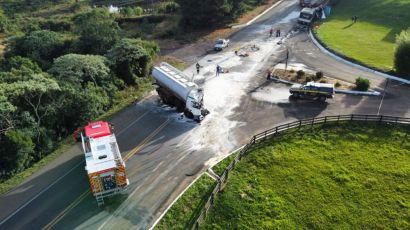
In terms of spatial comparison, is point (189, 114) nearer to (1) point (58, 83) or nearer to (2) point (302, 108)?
(2) point (302, 108)

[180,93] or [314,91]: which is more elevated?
[180,93]

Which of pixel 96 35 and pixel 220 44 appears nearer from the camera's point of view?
pixel 96 35

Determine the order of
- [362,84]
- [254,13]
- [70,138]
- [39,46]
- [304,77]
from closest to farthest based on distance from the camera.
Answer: [70,138]
[362,84]
[304,77]
[39,46]
[254,13]

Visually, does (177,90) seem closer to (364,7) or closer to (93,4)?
(364,7)

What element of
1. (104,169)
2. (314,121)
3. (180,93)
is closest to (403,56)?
(314,121)

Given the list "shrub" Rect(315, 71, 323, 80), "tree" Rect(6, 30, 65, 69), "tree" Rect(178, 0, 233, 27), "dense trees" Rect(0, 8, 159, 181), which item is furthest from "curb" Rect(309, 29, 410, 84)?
"tree" Rect(6, 30, 65, 69)

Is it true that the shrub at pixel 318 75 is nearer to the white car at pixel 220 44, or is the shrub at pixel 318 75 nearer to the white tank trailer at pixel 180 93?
the white tank trailer at pixel 180 93

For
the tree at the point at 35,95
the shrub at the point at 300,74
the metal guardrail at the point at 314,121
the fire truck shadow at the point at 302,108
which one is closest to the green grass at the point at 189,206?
the metal guardrail at the point at 314,121
